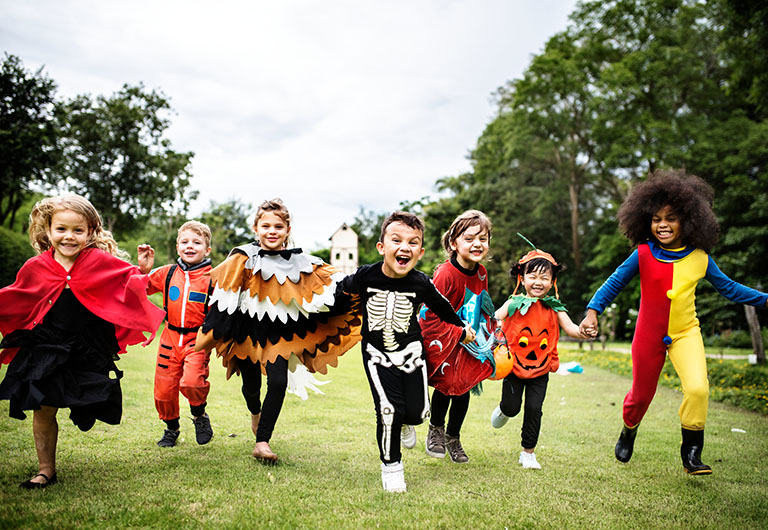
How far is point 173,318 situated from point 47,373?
57.4 inches

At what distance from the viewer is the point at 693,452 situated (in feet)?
13.6

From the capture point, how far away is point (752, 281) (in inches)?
568

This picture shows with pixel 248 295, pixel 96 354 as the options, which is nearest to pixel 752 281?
pixel 248 295

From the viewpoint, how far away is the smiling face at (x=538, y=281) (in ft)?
17.0

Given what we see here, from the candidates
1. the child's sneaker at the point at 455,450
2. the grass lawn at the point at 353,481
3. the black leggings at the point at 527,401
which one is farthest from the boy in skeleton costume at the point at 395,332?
the black leggings at the point at 527,401

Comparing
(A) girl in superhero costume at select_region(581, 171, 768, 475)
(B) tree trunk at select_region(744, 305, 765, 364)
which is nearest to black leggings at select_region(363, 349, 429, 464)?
(A) girl in superhero costume at select_region(581, 171, 768, 475)

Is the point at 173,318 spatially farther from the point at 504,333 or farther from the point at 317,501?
the point at 504,333

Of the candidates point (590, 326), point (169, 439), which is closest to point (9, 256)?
point (169, 439)

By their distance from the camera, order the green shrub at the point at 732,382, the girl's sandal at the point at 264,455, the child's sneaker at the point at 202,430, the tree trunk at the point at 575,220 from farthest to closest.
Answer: the tree trunk at the point at 575,220 → the green shrub at the point at 732,382 → the child's sneaker at the point at 202,430 → the girl's sandal at the point at 264,455

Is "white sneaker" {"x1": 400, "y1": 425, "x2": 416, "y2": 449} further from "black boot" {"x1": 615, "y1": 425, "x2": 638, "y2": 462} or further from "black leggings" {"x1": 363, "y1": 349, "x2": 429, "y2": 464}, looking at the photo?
"black boot" {"x1": 615, "y1": 425, "x2": 638, "y2": 462}

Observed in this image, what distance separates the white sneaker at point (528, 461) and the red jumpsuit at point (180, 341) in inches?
116

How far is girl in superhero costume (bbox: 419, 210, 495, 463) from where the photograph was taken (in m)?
4.86

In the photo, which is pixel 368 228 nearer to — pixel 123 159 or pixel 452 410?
pixel 123 159

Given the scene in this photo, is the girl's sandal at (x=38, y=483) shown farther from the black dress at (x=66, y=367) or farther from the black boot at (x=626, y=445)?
the black boot at (x=626, y=445)
